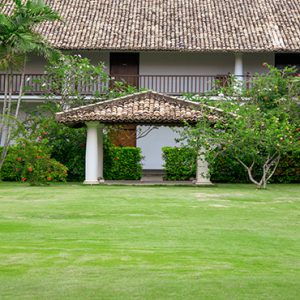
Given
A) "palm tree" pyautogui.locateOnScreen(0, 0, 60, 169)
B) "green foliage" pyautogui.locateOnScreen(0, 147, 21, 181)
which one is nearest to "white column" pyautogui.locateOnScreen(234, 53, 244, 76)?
"palm tree" pyautogui.locateOnScreen(0, 0, 60, 169)

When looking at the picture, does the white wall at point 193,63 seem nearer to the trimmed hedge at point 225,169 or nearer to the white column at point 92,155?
the trimmed hedge at point 225,169

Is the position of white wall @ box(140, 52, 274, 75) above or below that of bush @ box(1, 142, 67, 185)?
above

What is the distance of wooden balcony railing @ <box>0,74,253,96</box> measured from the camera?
105 ft

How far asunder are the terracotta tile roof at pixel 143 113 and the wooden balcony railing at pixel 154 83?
5.09 metres

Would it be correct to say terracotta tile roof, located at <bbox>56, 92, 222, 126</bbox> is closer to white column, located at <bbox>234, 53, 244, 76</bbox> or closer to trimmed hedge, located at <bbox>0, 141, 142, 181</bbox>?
trimmed hedge, located at <bbox>0, 141, 142, 181</bbox>

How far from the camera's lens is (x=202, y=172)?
2558cm

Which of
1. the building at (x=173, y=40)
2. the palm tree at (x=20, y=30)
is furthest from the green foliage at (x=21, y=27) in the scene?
the building at (x=173, y=40)

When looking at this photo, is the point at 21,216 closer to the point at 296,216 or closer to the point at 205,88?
the point at 296,216

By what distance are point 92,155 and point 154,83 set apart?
30.0 feet

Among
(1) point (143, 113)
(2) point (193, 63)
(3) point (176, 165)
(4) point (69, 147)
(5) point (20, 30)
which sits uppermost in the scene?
(5) point (20, 30)

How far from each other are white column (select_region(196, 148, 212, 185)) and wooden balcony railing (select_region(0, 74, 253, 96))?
20.9ft

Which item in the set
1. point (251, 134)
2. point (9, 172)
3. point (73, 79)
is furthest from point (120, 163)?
point (251, 134)

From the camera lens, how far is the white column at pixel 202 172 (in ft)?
83.4

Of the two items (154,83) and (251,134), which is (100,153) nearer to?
(251,134)
